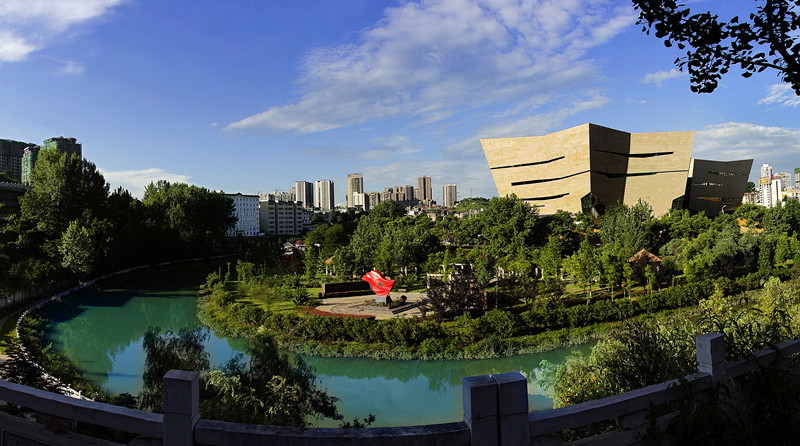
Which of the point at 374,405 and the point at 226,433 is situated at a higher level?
the point at 226,433

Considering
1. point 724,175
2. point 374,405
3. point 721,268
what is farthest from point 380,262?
point 724,175

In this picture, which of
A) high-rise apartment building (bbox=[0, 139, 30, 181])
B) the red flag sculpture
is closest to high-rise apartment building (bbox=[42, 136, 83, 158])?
high-rise apartment building (bbox=[0, 139, 30, 181])

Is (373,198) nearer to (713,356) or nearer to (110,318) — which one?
(110,318)

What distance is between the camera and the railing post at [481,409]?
2082 millimetres

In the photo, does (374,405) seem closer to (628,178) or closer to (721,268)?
(721,268)

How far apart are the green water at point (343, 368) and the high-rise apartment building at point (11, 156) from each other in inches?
2544

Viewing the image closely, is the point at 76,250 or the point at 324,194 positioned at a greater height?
the point at 324,194

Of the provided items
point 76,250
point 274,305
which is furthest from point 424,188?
point 274,305

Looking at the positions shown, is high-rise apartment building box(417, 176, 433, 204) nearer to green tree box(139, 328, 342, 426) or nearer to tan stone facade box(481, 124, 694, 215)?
tan stone facade box(481, 124, 694, 215)

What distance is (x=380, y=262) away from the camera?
860 inches

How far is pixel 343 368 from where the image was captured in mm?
11422

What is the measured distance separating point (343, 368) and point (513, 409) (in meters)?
9.94

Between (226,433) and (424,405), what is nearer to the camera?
(226,433)

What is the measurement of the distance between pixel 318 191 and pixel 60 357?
120024 millimetres
